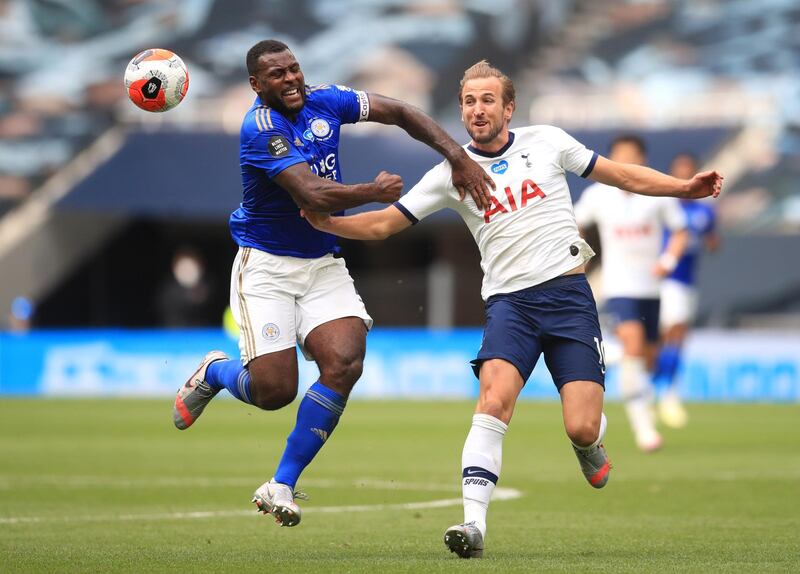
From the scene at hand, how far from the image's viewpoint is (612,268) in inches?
539

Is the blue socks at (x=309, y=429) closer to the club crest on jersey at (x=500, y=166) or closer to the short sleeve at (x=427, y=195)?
the short sleeve at (x=427, y=195)

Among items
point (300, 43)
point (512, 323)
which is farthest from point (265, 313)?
point (300, 43)

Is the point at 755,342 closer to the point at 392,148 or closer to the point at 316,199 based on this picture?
the point at 392,148

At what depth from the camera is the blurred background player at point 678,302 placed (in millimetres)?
16609

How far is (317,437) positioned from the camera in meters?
7.78

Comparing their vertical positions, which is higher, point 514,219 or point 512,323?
point 514,219

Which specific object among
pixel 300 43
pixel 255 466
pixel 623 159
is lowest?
pixel 255 466

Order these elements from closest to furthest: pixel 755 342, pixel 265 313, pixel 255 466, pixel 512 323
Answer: pixel 512 323 → pixel 265 313 → pixel 255 466 → pixel 755 342

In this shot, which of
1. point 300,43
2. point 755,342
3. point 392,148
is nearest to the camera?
point 755,342

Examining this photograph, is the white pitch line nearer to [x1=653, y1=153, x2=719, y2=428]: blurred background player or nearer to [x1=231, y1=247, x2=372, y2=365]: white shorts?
[x1=231, y1=247, x2=372, y2=365]: white shorts

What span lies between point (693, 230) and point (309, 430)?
9.83m

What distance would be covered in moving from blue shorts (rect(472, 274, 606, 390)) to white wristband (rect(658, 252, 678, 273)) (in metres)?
6.35

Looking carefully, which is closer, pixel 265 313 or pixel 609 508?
pixel 265 313

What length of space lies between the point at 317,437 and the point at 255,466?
15.3 feet
